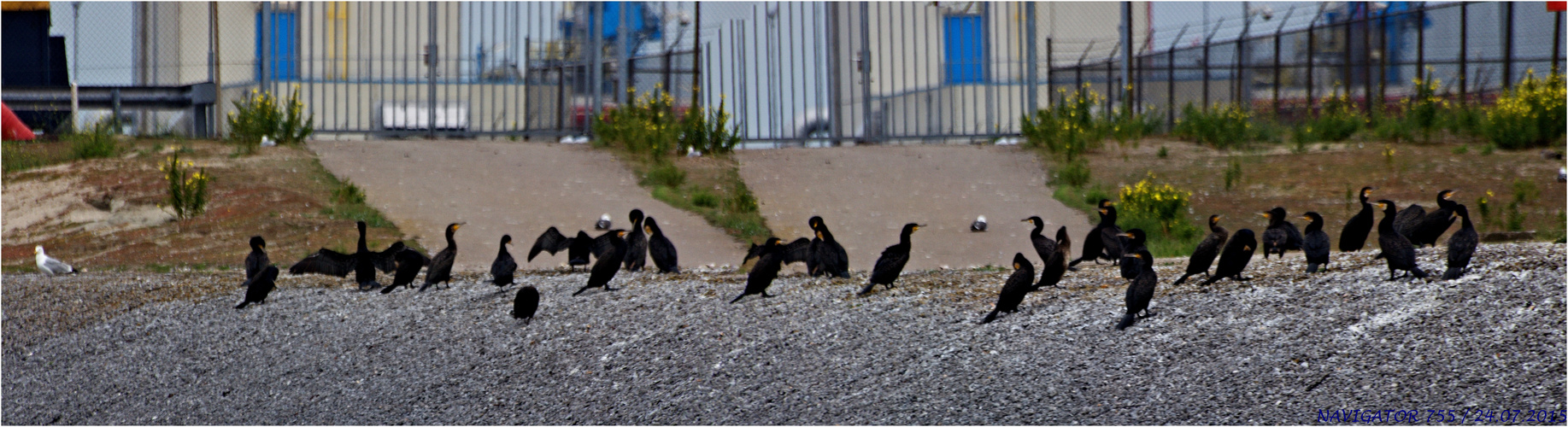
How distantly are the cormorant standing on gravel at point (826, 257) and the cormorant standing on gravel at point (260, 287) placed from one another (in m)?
3.92

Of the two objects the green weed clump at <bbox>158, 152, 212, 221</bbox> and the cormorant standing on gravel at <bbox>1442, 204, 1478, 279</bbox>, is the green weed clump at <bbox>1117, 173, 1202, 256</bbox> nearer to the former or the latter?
the cormorant standing on gravel at <bbox>1442, 204, 1478, 279</bbox>

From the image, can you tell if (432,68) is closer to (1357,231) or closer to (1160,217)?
(1160,217)

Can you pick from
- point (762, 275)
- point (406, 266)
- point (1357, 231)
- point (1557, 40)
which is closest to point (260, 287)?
point (406, 266)

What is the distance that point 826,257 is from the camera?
9.52 m

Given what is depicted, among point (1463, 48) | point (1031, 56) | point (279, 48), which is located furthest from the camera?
point (279, 48)

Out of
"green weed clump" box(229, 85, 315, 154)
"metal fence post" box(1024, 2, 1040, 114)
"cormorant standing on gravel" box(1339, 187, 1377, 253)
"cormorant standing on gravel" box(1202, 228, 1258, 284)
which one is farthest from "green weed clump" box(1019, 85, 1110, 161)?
"green weed clump" box(229, 85, 315, 154)

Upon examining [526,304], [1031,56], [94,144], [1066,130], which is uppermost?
[1031,56]

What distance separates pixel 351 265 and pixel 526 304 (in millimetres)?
2340

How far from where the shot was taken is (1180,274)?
9070mm

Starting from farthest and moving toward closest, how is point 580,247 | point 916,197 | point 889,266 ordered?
point 916,197 < point 580,247 < point 889,266

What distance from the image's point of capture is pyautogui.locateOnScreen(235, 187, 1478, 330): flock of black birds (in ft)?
25.6

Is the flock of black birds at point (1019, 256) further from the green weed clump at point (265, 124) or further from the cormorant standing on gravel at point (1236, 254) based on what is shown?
the green weed clump at point (265, 124)

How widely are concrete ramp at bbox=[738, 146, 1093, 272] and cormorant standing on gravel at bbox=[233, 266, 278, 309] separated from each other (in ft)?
15.8

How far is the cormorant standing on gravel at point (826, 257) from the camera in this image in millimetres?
9539
